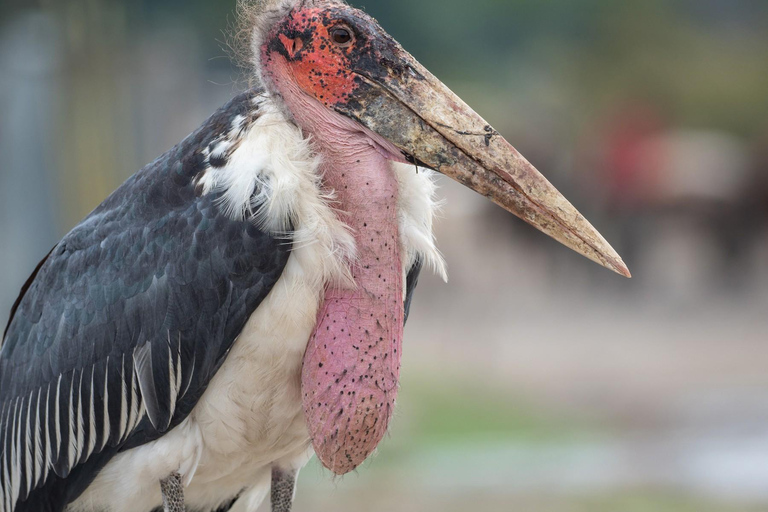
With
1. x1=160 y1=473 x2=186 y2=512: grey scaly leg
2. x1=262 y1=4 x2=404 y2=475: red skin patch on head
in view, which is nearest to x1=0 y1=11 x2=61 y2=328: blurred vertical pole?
x1=160 y1=473 x2=186 y2=512: grey scaly leg

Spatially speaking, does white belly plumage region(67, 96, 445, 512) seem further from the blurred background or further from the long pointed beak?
the blurred background

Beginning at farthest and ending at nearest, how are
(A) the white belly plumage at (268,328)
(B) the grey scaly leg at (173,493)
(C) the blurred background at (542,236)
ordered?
(C) the blurred background at (542,236), (B) the grey scaly leg at (173,493), (A) the white belly plumage at (268,328)

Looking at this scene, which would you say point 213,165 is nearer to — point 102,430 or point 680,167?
point 102,430

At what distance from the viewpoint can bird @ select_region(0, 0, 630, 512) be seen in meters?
3.21

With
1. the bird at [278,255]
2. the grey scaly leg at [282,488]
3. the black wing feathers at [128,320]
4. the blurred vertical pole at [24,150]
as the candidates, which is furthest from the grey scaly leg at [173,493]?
the blurred vertical pole at [24,150]

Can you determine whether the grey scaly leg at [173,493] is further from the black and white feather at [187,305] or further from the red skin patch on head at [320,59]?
the red skin patch on head at [320,59]

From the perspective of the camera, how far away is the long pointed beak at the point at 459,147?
10.5ft

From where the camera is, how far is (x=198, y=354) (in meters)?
3.28

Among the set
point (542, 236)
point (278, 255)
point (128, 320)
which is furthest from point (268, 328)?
point (542, 236)

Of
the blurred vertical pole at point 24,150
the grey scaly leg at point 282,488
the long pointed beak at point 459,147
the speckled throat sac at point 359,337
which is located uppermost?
the blurred vertical pole at point 24,150

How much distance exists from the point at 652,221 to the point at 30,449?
42.4ft

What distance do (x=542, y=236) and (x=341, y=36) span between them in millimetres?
12427

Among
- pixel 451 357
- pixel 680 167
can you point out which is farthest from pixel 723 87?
pixel 451 357

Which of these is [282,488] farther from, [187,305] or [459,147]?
[459,147]
